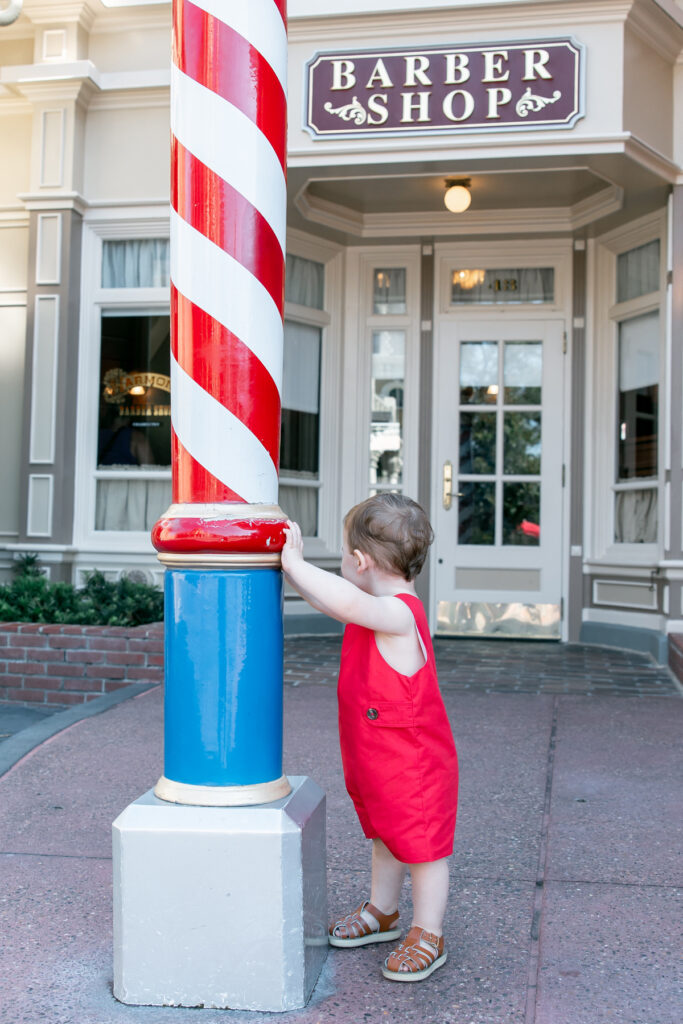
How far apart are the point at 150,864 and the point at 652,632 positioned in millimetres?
5455

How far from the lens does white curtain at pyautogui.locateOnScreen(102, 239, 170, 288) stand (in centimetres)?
744

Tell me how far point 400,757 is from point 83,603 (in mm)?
4543

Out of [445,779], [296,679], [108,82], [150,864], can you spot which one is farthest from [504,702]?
[108,82]

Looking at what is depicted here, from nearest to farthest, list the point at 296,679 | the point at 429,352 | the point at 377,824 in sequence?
the point at 377,824, the point at 296,679, the point at 429,352

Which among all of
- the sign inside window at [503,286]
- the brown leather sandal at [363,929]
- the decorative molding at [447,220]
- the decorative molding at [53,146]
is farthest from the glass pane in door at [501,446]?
the brown leather sandal at [363,929]

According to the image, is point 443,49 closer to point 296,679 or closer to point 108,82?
point 108,82

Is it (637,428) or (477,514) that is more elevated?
(637,428)

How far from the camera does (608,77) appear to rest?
238 inches

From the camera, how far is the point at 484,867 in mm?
2865

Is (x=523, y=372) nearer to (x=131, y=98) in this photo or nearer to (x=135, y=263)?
(x=135, y=263)

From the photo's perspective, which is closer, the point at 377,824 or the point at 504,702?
the point at 377,824

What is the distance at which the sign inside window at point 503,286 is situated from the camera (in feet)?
25.2

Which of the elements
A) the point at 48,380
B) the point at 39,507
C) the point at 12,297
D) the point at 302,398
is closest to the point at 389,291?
the point at 302,398

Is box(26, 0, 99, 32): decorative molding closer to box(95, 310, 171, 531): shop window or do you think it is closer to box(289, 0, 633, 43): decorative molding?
box(289, 0, 633, 43): decorative molding
